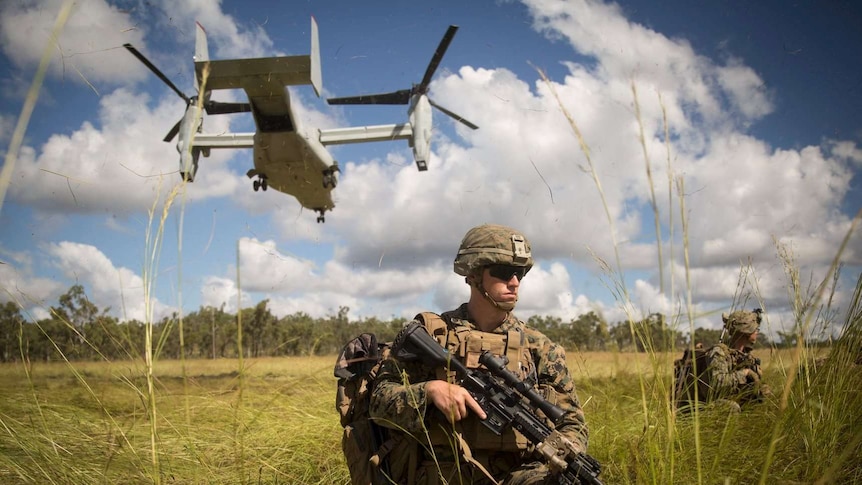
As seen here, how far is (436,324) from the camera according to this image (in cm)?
263

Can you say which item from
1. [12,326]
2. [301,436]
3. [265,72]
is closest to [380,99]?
[265,72]

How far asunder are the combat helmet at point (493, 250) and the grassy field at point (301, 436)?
2.11 ft

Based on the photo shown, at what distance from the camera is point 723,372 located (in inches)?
177

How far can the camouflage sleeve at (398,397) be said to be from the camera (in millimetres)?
2209

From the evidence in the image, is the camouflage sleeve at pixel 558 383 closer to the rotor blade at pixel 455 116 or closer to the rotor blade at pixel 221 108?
the rotor blade at pixel 221 108

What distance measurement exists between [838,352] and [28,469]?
374 cm

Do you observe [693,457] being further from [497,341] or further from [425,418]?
[425,418]

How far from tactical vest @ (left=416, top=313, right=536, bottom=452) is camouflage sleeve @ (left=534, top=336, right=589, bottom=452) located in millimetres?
63

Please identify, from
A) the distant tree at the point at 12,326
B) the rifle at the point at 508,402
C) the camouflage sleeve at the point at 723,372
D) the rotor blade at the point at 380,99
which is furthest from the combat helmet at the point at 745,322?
the rotor blade at the point at 380,99

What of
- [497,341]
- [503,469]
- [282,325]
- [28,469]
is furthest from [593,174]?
[282,325]

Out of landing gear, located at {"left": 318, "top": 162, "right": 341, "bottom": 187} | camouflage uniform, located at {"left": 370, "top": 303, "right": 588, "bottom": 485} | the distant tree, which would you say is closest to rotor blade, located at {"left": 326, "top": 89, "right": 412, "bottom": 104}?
landing gear, located at {"left": 318, "top": 162, "right": 341, "bottom": 187}

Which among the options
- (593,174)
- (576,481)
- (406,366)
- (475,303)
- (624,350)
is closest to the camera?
(593,174)

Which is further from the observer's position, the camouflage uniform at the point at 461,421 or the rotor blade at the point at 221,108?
the rotor blade at the point at 221,108

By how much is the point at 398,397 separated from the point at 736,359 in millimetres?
4511
